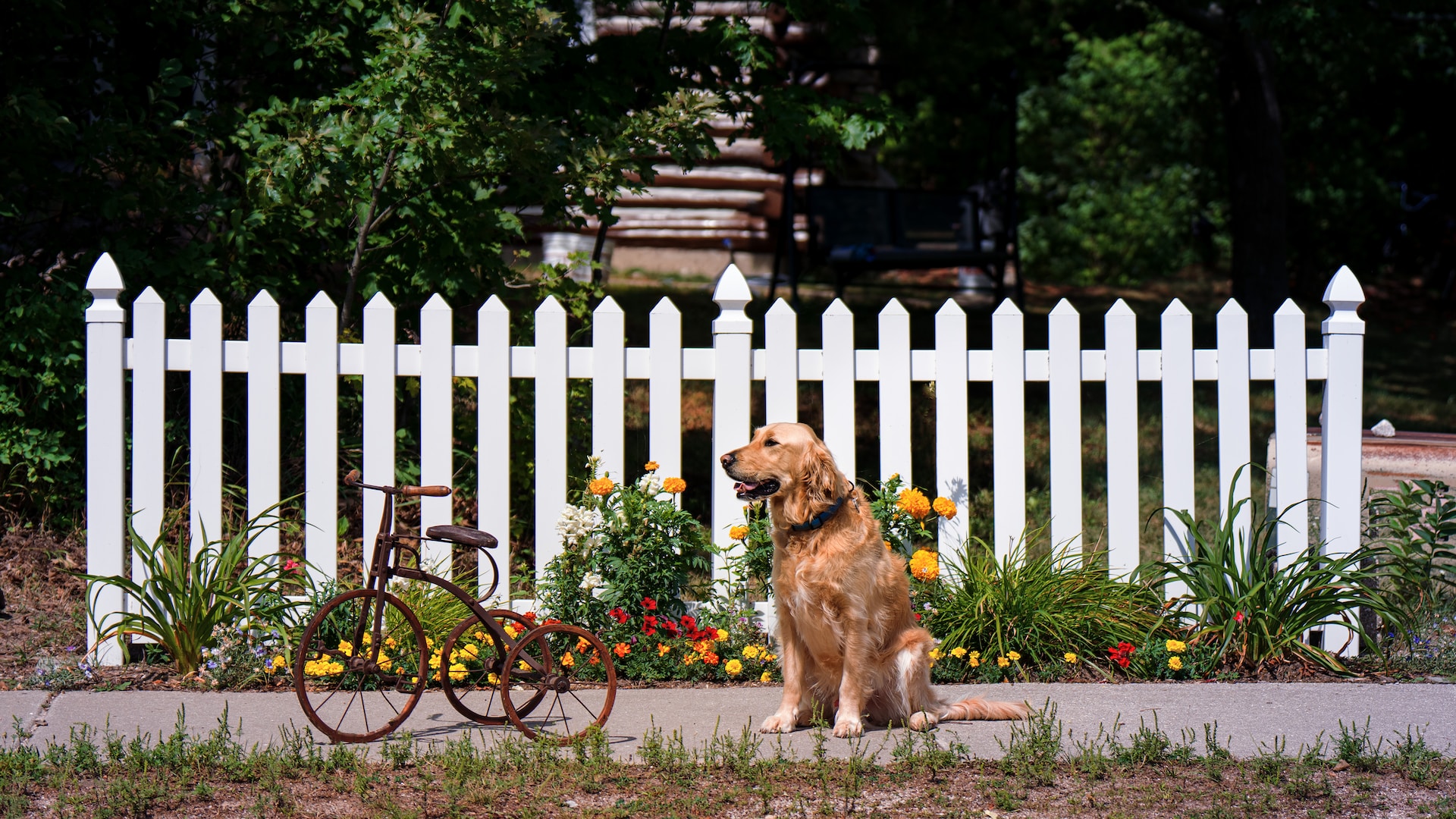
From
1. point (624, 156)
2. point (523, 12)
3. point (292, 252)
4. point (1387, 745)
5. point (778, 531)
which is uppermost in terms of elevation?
point (523, 12)

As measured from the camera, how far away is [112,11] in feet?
18.7

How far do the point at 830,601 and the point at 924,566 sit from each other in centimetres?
80

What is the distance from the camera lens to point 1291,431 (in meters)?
4.79

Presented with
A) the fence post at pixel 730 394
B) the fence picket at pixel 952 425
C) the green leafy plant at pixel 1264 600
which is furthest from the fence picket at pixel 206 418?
the green leafy plant at pixel 1264 600

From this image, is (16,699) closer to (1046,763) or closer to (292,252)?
(292,252)

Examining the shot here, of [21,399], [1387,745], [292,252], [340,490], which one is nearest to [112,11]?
[292,252]

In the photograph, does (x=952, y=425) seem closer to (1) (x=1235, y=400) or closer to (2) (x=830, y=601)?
(1) (x=1235, y=400)

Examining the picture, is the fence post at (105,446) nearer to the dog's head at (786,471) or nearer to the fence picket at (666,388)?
the fence picket at (666,388)

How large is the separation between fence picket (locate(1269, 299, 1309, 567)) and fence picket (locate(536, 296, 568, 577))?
8.82 ft

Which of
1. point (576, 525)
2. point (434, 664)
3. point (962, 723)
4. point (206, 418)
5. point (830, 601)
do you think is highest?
point (206, 418)

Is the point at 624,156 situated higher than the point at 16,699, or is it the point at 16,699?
the point at 624,156

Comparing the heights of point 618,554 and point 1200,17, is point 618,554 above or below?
below

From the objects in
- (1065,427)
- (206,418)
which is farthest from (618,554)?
(1065,427)

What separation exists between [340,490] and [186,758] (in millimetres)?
2378
